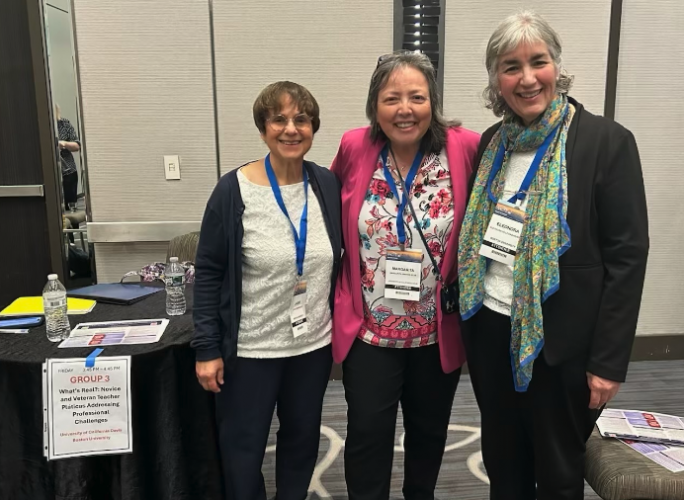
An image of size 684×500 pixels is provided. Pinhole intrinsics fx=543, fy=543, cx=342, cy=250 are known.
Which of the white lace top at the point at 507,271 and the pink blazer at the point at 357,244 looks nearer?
the white lace top at the point at 507,271

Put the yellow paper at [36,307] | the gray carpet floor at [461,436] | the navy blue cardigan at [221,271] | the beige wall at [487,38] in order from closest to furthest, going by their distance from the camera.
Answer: the navy blue cardigan at [221,271] → the yellow paper at [36,307] → the gray carpet floor at [461,436] → the beige wall at [487,38]

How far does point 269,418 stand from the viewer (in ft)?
5.65

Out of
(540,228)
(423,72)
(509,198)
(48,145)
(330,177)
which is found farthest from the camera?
(48,145)

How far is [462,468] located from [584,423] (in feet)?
3.30

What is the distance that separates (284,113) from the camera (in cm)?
157

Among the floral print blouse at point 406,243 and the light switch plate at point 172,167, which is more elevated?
the light switch plate at point 172,167

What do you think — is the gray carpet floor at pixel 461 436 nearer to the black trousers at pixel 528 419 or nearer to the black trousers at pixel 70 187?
the black trousers at pixel 528 419

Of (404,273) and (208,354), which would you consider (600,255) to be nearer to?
(404,273)

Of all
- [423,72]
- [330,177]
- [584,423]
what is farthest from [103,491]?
[423,72]

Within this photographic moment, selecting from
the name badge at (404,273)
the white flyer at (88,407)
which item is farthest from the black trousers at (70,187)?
the name badge at (404,273)

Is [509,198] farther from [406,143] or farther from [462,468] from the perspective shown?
[462,468]

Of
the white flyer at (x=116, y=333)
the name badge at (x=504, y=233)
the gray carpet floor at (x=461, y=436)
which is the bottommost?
the gray carpet floor at (x=461, y=436)

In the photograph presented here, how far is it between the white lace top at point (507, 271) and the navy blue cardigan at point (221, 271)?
1.54 feet

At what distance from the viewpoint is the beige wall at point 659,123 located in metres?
3.18
